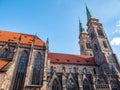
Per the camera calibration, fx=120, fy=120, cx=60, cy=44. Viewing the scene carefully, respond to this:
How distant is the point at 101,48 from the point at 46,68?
16731mm

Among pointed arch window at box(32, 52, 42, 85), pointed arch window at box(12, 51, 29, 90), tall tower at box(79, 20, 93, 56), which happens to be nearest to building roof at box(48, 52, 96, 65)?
pointed arch window at box(32, 52, 42, 85)

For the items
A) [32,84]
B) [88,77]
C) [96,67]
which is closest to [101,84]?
[88,77]

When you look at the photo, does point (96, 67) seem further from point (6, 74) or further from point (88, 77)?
point (6, 74)

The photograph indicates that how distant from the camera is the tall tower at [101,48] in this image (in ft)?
94.1

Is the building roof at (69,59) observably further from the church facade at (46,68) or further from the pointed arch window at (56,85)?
the pointed arch window at (56,85)

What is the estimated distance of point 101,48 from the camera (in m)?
31.4

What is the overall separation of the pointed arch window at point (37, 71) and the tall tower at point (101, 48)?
51.7 feet

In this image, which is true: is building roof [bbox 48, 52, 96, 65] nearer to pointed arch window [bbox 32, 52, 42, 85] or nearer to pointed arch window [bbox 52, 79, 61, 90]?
pointed arch window [bbox 32, 52, 42, 85]

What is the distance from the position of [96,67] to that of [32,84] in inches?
696

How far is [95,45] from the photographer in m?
34.4

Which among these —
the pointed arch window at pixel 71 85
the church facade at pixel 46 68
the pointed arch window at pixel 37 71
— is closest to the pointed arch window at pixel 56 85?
the church facade at pixel 46 68

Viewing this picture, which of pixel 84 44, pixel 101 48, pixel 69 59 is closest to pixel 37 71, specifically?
pixel 69 59

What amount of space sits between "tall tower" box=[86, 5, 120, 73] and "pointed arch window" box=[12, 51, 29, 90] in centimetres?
1839

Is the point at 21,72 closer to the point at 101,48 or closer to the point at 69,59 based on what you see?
the point at 69,59
